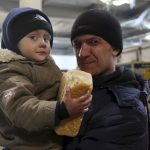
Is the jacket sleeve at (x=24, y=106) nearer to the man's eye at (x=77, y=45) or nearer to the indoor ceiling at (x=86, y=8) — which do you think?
the man's eye at (x=77, y=45)

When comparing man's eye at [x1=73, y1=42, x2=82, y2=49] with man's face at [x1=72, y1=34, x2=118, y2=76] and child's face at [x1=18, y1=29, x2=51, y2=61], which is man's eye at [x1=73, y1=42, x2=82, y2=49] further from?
child's face at [x1=18, y1=29, x2=51, y2=61]

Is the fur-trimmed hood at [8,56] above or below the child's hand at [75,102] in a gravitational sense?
above

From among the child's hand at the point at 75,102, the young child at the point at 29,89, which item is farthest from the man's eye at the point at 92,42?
the child's hand at the point at 75,102

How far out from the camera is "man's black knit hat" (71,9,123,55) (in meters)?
1.21

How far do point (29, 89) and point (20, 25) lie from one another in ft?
0.94

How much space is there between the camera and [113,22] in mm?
1261

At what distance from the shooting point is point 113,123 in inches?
40.3

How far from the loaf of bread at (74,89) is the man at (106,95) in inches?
3.9

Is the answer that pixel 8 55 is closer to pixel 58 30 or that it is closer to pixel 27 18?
pixel 27 18

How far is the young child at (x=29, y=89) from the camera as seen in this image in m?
0.85

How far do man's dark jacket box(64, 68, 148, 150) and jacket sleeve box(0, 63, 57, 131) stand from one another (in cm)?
19

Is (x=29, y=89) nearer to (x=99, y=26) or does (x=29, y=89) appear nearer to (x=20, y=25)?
(x=20, y=25)

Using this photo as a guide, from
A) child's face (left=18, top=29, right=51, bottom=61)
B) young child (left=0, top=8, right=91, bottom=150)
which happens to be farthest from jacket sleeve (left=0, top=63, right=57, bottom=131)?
child's face (left=18, top=29, right=51, bottom=61)

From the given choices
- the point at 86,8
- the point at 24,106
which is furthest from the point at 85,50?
the point at 86,8
